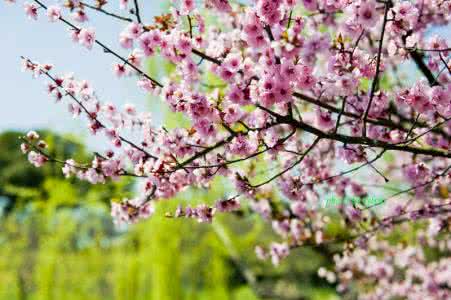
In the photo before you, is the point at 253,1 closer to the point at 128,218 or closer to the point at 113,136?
the point at 113,136

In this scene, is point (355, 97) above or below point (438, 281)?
above

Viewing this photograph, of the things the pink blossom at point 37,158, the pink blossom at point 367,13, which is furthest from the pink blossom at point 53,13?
the pink blossom at point 367,13

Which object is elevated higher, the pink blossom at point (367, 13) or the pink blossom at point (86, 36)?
the pink blossom at point (86, 36)

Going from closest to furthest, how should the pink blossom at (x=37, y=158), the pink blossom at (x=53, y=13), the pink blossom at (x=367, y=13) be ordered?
the pink blossom at (x=367, y=13), the pink blossom at (x=53, y=13), the pink blossom at (x=37, y=158)

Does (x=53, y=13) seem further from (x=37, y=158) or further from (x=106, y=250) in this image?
(x=106, y=250)

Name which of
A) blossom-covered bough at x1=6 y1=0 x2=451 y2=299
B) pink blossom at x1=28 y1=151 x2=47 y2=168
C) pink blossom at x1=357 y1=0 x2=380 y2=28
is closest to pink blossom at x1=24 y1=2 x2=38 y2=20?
blossom-covered bough at x1=6 y1=0 x2=451 y2=299

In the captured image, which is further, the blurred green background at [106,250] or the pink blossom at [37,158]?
the blurred green background at [106,250]

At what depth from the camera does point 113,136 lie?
2.76 m

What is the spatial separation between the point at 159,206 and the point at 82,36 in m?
4.07

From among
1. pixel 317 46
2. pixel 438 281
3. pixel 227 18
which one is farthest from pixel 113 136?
pixel 438 281

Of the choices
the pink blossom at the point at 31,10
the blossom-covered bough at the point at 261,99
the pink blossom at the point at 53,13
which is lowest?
the blossom-covered bough at the point at 261,99

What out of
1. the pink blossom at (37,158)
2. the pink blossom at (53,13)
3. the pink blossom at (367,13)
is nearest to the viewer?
the pink blossom at (367,13)

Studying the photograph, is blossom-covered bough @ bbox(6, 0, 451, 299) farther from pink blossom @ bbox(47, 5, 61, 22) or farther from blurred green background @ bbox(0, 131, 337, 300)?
blurred green background @ bbox(0, 131, 337, 300)

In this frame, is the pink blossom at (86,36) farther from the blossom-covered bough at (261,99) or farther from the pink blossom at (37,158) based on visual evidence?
the pink blossom at (37,158)
